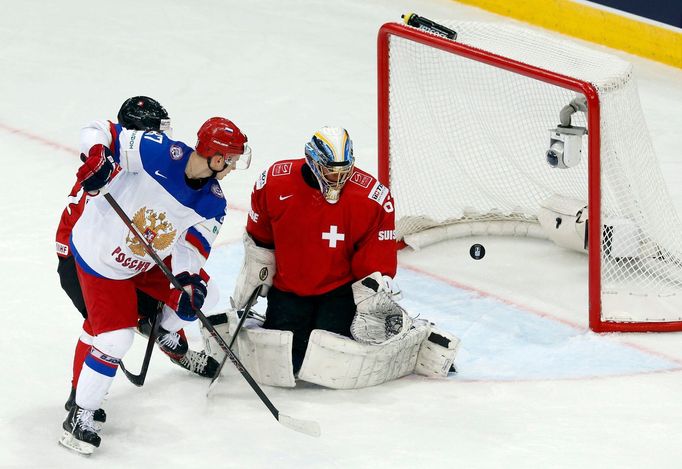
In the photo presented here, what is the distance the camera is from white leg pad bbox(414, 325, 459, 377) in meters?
4.07

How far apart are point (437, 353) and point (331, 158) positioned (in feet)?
2.27

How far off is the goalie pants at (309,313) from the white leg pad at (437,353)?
9.7 inches

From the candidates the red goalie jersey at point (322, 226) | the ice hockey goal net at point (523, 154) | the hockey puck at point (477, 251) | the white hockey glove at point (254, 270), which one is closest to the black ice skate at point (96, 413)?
the white hockey glove at point (254, 270)

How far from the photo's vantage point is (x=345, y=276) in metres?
4.08

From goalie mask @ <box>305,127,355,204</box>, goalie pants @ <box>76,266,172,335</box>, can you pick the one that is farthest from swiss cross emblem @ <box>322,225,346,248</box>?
goalie pants @ <box>76,266,172,335</box>

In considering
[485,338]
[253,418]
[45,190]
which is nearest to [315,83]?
[45,190]

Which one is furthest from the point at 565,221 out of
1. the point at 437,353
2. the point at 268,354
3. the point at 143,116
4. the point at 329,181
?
the point at 143,116

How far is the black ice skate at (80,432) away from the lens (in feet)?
11.6

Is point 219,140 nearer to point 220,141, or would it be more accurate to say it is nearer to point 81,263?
point 220,141

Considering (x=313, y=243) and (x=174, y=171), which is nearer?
(x=174, y=171)

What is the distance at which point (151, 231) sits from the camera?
364 cm

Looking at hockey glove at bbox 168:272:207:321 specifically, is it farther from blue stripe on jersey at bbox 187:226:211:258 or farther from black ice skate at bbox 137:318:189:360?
black ice skate at bbox 137:318:189:360

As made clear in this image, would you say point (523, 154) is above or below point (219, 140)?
above

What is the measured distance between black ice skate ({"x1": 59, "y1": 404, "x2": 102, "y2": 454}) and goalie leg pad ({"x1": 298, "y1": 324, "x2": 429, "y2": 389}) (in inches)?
26.2
